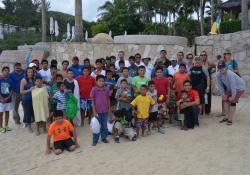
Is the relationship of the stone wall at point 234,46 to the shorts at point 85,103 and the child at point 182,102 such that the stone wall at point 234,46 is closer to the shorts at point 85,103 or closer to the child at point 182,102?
the child at point 182,102

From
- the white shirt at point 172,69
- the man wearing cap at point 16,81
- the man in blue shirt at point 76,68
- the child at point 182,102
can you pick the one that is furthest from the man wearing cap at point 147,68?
the man wearing cap at point 16,81

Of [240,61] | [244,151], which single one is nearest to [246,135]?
[244,151]

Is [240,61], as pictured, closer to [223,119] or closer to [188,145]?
[223,119]

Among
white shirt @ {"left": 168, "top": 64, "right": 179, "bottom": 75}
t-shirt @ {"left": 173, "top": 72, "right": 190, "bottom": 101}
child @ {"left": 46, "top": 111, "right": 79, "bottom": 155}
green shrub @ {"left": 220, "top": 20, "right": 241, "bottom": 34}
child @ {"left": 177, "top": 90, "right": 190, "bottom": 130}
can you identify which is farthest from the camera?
green shrub @ {"left": 220, "top": 20, "right": 241, "bottom": 34}

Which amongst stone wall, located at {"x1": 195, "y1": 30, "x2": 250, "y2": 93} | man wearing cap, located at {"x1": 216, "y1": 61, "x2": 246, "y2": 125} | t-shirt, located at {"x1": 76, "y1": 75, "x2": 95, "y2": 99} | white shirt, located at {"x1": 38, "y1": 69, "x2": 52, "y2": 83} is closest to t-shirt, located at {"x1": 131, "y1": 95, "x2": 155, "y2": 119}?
t-shirt, located at {"x1": 76, "y1": 75, "x2": 95, "y2": 99}

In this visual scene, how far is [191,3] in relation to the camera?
37.2 metres

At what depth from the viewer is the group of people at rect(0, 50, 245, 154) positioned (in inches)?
317

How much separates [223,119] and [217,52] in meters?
6.17

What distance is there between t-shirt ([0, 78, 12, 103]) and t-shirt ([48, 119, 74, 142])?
2.27 m

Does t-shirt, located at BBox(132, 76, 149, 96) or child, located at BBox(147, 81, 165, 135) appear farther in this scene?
t-shirt, located at BBox(132, 76, 149, 96)

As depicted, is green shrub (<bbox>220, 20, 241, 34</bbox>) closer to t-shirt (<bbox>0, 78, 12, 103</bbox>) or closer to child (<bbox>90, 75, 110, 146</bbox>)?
child (<bbox>90, 75, 110, 146</bbox>)

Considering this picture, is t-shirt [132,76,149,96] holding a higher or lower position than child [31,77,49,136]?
higher

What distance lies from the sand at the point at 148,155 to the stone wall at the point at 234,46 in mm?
5750

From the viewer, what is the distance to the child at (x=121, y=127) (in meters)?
8.08
